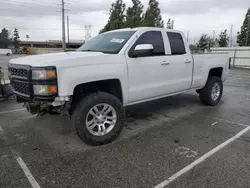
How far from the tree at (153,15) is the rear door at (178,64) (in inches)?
694

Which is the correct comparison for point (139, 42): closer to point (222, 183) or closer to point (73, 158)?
point (73, 158)

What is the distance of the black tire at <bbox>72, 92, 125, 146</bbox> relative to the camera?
11.0 feet

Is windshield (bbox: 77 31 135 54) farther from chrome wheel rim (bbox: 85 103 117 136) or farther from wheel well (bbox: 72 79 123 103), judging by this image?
chrome wheel rim (bbox: 85 103 117 136)

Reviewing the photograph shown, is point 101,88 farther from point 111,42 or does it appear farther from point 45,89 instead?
point 45,89

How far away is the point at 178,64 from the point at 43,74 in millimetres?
2907

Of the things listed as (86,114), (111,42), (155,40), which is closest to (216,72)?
(155,40)

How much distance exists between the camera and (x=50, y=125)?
454 cm

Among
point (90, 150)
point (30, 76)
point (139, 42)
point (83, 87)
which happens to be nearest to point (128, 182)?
point (90, 150)

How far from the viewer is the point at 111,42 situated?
422 cm

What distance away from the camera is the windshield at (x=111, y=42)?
13.0 feet

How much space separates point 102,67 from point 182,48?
236cm

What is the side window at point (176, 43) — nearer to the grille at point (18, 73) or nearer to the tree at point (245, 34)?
the grille at point (18, 73)

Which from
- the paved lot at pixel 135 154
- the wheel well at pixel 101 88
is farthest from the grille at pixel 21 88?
the paved lot at pixel 135 154

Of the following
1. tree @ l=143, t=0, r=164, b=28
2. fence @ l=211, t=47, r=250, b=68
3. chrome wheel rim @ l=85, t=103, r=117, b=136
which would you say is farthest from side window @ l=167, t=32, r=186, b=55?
fence @ l=211, t=47, r=250, b=68
